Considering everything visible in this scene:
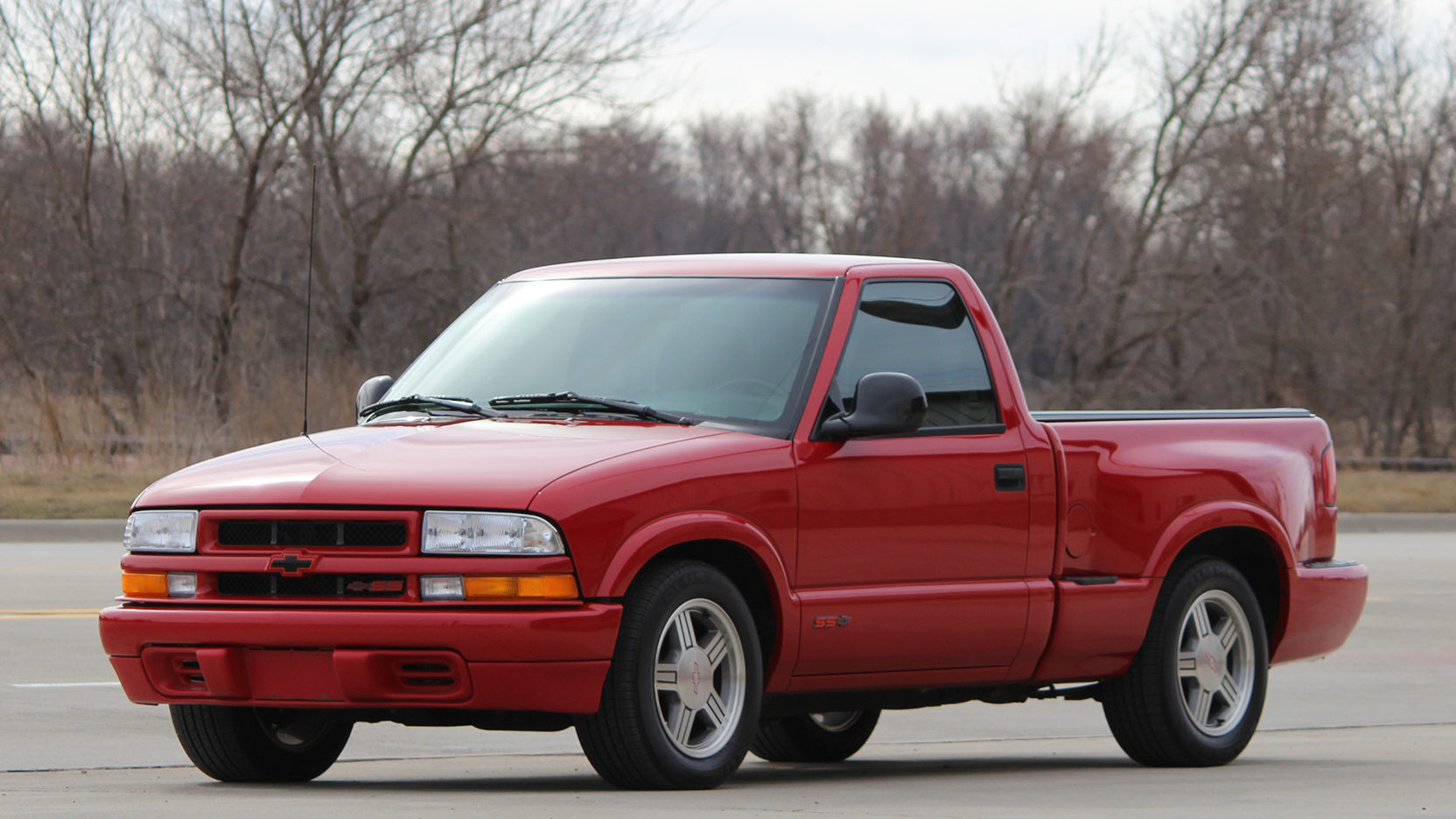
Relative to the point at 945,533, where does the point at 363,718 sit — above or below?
below

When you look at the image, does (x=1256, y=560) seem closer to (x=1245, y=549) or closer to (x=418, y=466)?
(x=1245, y=549)

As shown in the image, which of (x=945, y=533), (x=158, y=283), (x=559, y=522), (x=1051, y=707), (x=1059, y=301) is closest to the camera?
(x=559, y=522)

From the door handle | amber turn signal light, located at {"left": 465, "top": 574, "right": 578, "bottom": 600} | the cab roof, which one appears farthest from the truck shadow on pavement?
the cab roof

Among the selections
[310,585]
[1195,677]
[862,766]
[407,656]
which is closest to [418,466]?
[310,585]

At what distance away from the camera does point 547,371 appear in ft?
23.2

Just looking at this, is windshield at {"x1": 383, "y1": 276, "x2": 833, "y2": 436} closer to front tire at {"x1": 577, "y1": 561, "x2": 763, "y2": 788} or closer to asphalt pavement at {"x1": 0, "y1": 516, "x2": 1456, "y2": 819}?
front tire at {"x1": 577, "y1": 561, "x2": 763, "y2": 788}

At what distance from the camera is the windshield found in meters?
6.79

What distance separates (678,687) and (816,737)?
7.80 feet

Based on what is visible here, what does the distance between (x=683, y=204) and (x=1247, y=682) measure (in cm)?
7229

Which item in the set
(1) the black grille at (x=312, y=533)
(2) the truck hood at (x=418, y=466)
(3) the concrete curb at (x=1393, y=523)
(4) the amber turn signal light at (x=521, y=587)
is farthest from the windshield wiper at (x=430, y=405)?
(3) the concrete curb at (x=1393, y=523)

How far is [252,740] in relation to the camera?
6.74 metres

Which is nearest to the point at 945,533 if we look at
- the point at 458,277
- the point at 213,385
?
the point at 213,385

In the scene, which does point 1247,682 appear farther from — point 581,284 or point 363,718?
point 363,718

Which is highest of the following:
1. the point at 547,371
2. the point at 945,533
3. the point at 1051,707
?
the point at 547,371
